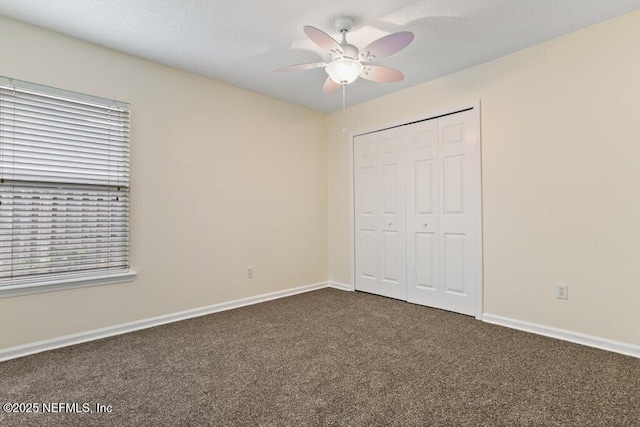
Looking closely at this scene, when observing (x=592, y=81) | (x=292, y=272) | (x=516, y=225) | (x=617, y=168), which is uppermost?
(x=592, y=81)

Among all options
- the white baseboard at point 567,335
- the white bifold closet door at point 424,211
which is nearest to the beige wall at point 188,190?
the white bifold closet door at point 424,211

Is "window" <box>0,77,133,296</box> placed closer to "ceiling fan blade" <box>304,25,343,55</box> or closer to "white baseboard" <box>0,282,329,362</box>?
"white baseboard" <box>0,282,329,362</box>

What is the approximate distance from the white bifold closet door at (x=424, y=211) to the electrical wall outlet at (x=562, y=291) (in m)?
0.64

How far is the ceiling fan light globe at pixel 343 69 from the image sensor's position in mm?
2279

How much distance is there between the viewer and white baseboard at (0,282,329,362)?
2.39 meters

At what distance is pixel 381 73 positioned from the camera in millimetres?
2484

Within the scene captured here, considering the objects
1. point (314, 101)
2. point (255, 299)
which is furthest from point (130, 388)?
point (314, 101)

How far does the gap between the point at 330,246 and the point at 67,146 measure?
3.14m

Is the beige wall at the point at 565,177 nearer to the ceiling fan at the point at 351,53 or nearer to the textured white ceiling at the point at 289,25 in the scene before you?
the textured white ceiling at the point at 289,25

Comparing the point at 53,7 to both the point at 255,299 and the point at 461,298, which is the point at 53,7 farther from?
the point at 461,298

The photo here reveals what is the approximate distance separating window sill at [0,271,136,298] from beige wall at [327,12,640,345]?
10.9 feet

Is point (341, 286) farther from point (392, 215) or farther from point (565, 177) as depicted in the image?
point (565, 177)

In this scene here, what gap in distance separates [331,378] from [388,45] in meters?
2.16

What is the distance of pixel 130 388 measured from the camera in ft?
6.32
